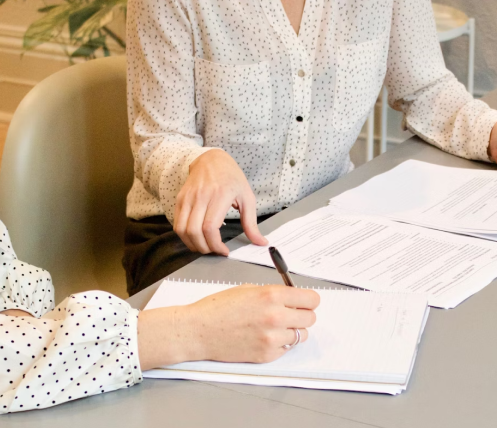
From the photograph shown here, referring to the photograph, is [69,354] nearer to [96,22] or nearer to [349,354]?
[349,354]

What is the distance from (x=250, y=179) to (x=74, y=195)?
320 mm

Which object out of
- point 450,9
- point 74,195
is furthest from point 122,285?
point 450,9

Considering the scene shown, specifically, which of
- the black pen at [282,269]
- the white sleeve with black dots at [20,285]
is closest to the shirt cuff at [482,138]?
the black pen at [282,269]

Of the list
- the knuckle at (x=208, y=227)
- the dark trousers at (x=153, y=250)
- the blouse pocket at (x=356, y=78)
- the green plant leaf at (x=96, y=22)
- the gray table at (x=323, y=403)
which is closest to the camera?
the gray table at (x=323, y=403)

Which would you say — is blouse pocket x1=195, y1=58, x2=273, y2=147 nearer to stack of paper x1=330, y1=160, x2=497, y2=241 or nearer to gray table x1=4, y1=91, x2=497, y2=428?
stack of paper x1=330, y1=160, x2=497, y2=241

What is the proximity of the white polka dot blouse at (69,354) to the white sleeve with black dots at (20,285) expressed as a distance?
0.25 metres

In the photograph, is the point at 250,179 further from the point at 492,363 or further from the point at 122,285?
the point at 492,363

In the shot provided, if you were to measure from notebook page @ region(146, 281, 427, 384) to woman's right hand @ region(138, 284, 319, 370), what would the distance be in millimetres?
12

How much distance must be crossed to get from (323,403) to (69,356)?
0.23 metres

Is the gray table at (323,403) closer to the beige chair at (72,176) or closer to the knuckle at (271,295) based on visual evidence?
the knuckle at (271,295)

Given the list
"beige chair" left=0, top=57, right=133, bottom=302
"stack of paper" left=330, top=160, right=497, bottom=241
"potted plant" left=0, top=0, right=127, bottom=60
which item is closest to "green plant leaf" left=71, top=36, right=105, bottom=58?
"potted plant" left=0, top=0, right=127, bottom=60

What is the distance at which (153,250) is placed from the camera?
45.1 inches

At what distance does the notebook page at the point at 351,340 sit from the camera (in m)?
0.61

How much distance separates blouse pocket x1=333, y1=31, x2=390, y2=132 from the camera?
121 centimetres
